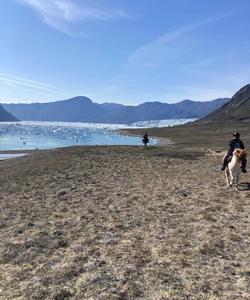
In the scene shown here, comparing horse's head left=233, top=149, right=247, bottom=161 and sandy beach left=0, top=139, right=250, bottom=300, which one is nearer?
sandy beach left=0, top=139, right=250, bottom=300

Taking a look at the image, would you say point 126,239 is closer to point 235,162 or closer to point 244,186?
point 235,162

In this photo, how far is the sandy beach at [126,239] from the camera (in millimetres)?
10516

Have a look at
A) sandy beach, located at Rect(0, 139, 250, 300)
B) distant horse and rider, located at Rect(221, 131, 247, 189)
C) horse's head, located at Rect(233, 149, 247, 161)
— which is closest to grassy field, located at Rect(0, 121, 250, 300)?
sandy beach, located at Rect(0, 139, 250, 300)

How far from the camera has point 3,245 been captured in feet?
47.4

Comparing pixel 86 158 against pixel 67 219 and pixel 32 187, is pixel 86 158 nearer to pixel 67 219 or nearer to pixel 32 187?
pixel 32 187

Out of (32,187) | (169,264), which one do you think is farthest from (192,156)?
(169,264)

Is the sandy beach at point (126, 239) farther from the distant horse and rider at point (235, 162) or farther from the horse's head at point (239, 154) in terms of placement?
the horse's head at point (239, 154)

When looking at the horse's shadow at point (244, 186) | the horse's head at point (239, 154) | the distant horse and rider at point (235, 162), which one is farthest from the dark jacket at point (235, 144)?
the horse's shadow at point (244, 186)

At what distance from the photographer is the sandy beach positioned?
1052 cm

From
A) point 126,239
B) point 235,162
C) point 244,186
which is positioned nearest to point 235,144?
point 235,162

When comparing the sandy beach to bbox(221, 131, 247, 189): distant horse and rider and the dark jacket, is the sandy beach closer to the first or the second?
bbox(221, 131, 247, 189): distant horse and rider

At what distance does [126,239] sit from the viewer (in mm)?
14219

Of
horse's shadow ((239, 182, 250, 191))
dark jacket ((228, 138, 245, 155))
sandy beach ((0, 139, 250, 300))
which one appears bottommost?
horse's shadow ((239, 182, 250, 191))

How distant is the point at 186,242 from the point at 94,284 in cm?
392
